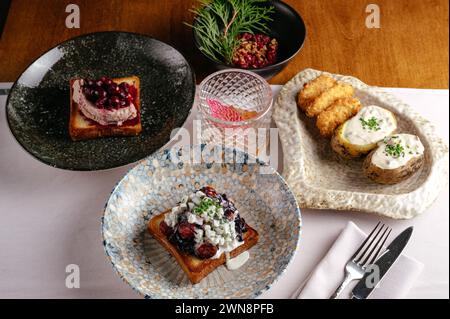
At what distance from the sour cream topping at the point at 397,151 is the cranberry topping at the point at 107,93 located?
2.30 ft

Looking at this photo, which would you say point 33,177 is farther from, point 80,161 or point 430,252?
point 430,252

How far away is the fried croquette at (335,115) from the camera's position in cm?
145

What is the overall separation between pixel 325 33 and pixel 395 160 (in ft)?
2.36

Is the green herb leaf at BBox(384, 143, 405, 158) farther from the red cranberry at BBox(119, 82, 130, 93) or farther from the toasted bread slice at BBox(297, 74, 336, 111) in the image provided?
the red cranberry at BBox(119, 82, 130, 93)

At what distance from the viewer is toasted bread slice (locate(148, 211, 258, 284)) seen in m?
1.15

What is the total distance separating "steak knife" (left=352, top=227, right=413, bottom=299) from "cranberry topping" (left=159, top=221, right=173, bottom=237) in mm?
440

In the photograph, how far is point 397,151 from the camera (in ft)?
4.33

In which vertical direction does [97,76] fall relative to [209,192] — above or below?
above

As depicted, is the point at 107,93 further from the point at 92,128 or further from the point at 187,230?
the point at 187,230

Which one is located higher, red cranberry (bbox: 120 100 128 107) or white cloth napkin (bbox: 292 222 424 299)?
red cranberry (bbox: 120 100 128 107)

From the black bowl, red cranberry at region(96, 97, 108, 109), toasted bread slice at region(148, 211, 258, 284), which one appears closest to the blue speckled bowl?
toasted bread slice at region(148, 211, 258, 284)

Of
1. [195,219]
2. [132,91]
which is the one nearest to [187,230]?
[195,219]

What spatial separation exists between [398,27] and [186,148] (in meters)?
1.06
